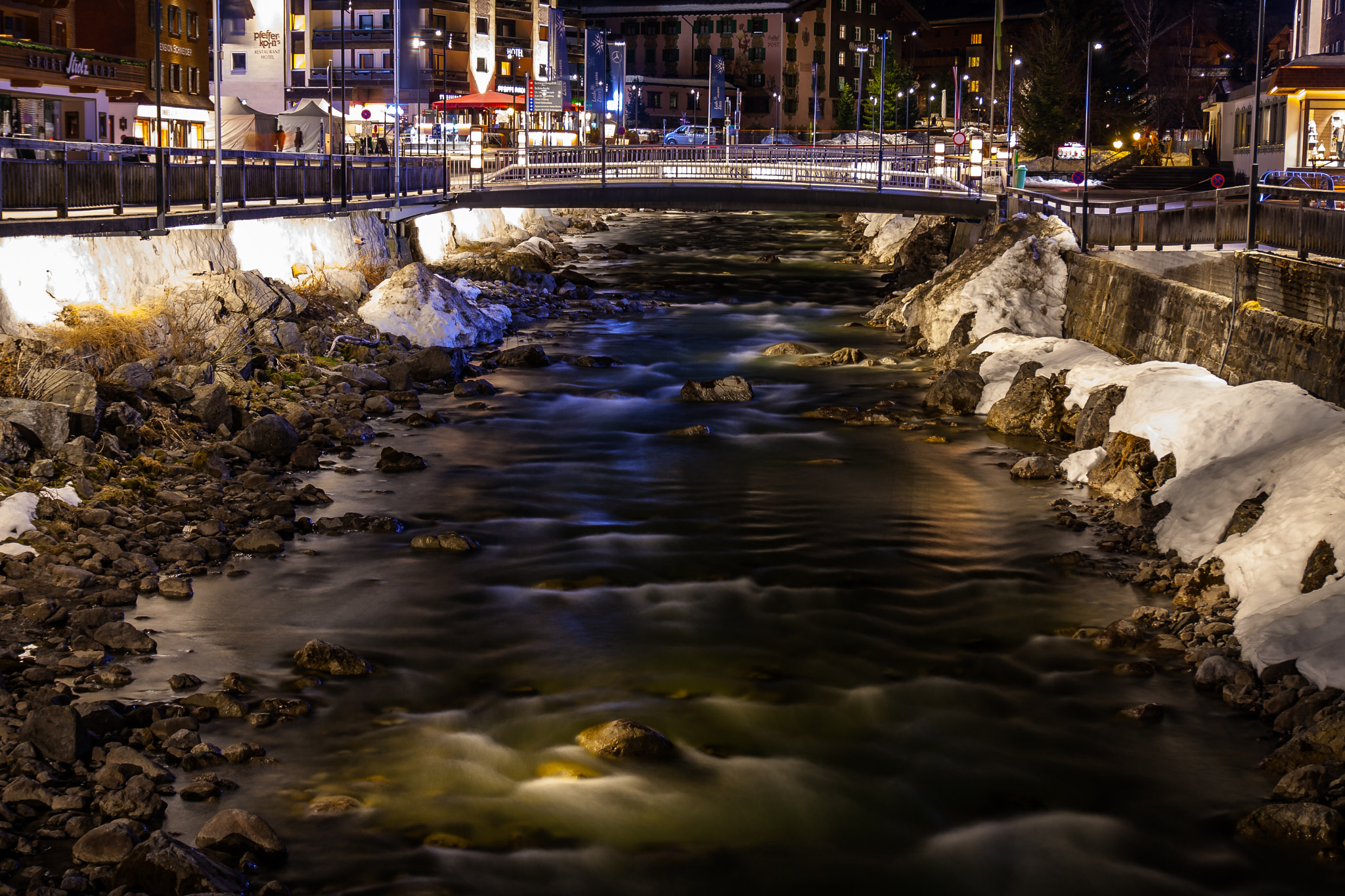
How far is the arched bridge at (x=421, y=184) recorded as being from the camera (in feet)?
76.9

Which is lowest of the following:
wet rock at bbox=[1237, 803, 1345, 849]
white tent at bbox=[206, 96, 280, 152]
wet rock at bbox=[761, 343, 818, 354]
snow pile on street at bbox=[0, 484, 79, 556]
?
wet rock at bbox=[1237, 803, 1345, 849]

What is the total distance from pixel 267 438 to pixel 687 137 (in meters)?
75.9

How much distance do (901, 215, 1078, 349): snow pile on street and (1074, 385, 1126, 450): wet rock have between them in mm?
8649

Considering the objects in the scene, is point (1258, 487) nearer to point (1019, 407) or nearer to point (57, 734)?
point (1019, 407)

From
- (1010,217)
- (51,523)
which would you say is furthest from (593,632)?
(1010,217)

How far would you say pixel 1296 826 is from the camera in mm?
11336

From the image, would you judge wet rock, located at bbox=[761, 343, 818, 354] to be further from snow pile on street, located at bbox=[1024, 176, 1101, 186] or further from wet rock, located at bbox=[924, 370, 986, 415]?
snow pile on street, located at bbox=[1024, 176, 1101, 186]

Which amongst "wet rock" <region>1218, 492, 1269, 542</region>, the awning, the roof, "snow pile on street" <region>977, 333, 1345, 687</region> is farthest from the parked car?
"wet rock" <region>1218, 492, 1269, 542</region>

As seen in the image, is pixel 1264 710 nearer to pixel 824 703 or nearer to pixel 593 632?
pixel 824 703

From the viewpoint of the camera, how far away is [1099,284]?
1184 inches

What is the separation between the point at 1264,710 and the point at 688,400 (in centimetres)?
1808

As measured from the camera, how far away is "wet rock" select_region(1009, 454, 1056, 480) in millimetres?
22469

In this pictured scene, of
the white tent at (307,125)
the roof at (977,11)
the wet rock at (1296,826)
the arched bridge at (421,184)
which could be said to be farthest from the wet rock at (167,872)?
the roof at (977,11)

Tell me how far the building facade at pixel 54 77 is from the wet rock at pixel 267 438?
27.6 meters
